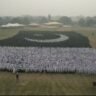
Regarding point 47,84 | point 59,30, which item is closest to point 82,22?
point 59,30

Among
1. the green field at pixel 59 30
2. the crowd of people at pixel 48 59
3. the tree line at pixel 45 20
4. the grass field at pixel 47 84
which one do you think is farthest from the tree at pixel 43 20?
the grass field at pixel 47 84

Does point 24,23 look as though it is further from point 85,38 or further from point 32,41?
point 85,38

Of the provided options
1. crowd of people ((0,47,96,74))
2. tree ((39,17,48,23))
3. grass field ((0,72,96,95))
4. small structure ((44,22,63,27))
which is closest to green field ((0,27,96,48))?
small structure ((44,22,63,27))

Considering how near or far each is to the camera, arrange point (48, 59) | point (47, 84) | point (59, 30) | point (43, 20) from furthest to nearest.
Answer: point (43, 20) < point (59, 30) < point (48, 59) < point (47, 84)

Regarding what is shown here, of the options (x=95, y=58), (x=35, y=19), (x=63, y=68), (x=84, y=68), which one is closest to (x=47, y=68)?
(x=63, y=68)

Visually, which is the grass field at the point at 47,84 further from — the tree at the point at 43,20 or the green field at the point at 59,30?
the tree at the point at 43,20

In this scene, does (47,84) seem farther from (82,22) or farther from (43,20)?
(82,22)

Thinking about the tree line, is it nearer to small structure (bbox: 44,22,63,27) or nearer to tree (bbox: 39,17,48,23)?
tree (bbox: 39,17,48,23)
